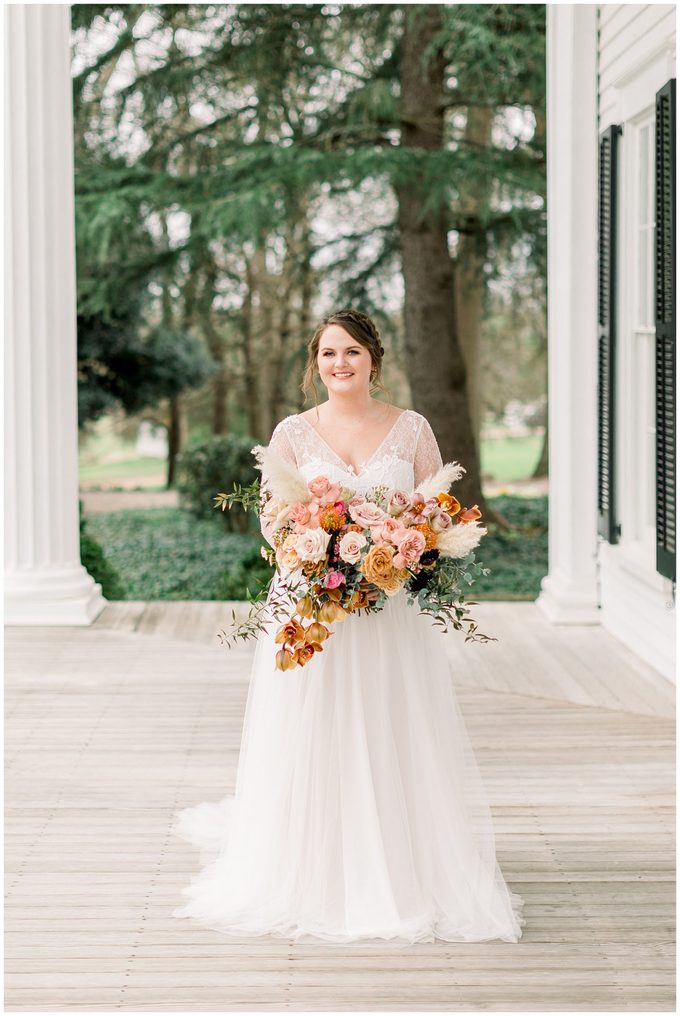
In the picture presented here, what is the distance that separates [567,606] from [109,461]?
8028 mm

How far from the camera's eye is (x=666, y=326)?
6.27 metres

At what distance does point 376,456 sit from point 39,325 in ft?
14.3

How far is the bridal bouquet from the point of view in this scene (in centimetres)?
355

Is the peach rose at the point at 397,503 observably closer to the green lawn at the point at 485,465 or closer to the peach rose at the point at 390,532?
the peach rose at the point at 390,532

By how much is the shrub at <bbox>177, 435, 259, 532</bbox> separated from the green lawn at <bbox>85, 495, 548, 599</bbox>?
0.39 feet

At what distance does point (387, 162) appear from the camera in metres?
11.0

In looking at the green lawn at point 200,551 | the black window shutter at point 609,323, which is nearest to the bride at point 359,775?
the black window shutter at point 609,323

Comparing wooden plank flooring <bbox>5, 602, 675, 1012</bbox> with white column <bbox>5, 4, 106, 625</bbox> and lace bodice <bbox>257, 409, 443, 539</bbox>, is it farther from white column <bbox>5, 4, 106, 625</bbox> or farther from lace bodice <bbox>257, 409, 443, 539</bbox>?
lace bodice <bbox>257, 409, 443, 539</bbox>

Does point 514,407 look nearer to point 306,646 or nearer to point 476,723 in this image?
point 476,723

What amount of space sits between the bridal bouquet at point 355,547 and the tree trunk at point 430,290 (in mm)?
8275

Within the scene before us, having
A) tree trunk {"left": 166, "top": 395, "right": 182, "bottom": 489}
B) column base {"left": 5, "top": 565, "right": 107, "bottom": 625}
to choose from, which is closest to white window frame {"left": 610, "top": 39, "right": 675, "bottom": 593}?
column base {"left": 5, "top": 565, "right": 107, "bottom": 625}

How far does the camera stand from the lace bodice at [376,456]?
386 centimetres

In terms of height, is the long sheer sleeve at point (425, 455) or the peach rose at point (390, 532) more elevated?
the long sheer sleeve at point (425, 455)

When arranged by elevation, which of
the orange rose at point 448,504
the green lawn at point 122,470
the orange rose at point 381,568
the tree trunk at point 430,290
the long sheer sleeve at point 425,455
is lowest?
the green lawn at point 122,470
